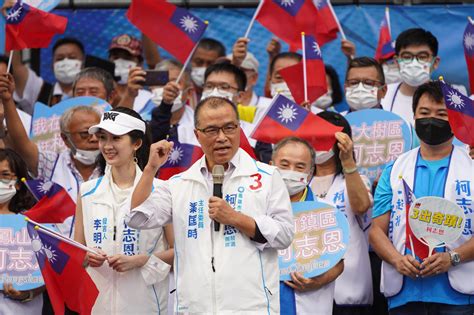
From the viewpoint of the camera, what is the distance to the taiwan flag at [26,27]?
831 cm

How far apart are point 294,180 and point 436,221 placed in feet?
3.12

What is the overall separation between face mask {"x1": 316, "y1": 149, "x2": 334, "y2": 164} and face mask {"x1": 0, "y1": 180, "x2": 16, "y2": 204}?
2165mm

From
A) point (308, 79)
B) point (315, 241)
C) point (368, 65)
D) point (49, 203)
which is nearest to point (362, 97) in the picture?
point (368, 65)

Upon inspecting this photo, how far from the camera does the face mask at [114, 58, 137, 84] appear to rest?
960cm

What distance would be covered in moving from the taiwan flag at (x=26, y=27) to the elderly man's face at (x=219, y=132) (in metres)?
3.17

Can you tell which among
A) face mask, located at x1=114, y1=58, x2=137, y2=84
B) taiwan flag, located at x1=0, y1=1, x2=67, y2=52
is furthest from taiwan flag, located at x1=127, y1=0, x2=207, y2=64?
face mask, located at x1=114, y1=58, x2=137, y2=84

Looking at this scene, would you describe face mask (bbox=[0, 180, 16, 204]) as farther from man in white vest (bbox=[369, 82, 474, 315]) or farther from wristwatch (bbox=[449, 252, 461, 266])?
wristwatch (bbox=[449, 252, 461, 266])

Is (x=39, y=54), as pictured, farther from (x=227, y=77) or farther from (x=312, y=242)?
(x=312, y=242)

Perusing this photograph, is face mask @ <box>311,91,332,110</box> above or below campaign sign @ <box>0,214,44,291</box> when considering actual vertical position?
above

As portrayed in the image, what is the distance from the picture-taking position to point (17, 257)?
275 inches

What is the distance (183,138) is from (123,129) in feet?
6.87

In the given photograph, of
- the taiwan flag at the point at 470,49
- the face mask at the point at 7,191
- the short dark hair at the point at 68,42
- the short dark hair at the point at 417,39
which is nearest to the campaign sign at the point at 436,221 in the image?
the taiwan flag at the point at 470,49

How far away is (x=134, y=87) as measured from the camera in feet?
26.0

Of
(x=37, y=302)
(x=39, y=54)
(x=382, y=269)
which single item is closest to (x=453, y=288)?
(x=382, y=269)
